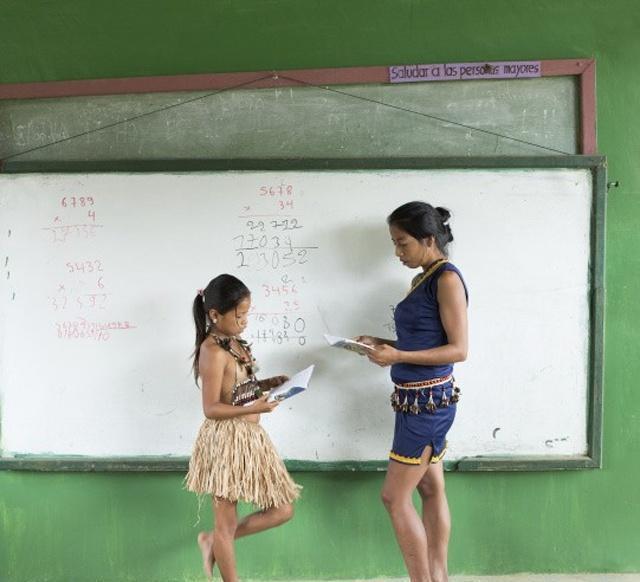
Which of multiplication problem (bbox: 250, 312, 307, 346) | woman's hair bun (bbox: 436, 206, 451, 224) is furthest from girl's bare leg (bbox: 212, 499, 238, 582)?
woman's hair bun (bbox: 436, 206, 451, 224)

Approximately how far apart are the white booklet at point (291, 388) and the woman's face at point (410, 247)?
52 cm

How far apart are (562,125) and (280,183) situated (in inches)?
43.6

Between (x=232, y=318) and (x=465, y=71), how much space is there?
1299 mm

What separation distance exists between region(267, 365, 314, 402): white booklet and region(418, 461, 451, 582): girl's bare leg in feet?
1.99

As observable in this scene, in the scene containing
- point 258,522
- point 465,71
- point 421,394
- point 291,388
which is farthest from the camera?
point 465,71

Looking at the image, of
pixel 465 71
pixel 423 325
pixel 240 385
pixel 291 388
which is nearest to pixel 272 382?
pixel 240 385

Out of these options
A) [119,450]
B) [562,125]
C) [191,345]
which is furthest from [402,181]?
[119,450]

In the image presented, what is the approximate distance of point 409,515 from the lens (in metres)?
2.39

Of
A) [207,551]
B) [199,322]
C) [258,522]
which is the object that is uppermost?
[199,322]

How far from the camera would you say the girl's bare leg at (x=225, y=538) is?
7.93 feet

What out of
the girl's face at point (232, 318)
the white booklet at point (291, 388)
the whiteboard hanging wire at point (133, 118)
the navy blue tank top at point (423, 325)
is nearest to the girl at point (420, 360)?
the navy blue tank top at point (423, 325)

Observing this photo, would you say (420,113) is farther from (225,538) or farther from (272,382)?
(225,538)

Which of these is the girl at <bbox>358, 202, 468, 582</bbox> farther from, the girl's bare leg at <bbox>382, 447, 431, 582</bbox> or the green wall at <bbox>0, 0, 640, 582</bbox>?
the green wall at <bbox>0, 0, 640, 582</bbox>

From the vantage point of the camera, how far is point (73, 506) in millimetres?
2805
